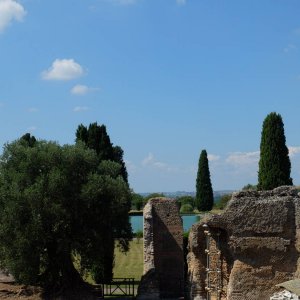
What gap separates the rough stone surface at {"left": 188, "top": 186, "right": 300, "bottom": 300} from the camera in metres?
16.7

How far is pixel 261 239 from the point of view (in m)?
16.8

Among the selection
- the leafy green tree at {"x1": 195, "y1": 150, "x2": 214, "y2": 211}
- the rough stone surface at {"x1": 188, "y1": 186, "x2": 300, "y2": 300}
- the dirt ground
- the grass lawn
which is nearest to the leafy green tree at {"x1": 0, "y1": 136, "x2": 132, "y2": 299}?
the dirt ground

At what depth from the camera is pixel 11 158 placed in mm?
22078

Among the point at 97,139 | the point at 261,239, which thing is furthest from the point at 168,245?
the point at 97,139

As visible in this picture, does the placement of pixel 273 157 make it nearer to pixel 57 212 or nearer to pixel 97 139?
pixel 97 139

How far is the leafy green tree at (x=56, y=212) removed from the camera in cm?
2028

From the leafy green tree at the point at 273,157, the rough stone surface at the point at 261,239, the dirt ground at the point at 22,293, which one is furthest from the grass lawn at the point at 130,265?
the rough stone surface at the point at 261,239

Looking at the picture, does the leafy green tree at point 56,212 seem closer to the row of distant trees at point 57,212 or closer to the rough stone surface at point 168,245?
the row of distant trees at point 57,212

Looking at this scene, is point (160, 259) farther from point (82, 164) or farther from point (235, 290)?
point (235, 290)

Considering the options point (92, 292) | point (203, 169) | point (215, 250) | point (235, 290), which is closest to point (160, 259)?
point (92, 292)

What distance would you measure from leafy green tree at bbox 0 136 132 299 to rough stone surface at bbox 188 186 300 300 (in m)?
6.09

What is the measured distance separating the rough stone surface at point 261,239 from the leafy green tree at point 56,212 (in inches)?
240

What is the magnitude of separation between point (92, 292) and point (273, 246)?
848 cm

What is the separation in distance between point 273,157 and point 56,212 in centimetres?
1492
